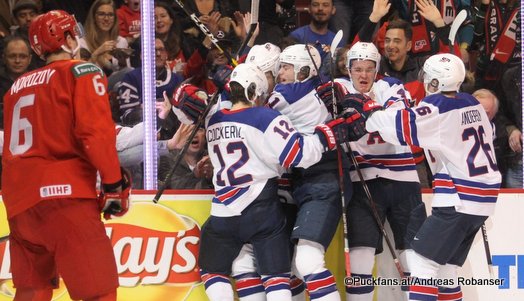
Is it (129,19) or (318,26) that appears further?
(318,26)

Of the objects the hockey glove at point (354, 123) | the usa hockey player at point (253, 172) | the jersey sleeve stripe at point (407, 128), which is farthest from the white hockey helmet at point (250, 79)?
the jersey sleeve stripe at point (407, 128)

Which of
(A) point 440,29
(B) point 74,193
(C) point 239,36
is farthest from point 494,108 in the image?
(B) point 74,193

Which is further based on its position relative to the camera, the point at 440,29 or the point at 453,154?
the point at 440,29

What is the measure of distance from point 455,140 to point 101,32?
195cm

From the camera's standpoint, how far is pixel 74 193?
3.46 metres

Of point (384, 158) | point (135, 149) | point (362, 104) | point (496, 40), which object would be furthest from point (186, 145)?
point (496, 40)

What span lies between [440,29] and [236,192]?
65.7 inches

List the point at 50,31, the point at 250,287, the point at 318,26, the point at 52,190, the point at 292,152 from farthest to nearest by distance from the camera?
the point at 318,26
the point at 250,287
the point at 292,152
the point at 50,31
the point at 52,190

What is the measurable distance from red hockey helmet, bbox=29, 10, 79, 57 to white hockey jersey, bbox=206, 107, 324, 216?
0.85 meters

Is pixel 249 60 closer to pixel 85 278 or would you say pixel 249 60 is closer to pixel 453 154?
pixel 453 154

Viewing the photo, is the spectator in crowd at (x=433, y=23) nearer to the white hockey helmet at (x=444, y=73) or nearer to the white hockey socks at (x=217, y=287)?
the white hockey helmet at (x=444, y=73)

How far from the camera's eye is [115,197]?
353 centimetres

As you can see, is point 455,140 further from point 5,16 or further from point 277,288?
point 5,16

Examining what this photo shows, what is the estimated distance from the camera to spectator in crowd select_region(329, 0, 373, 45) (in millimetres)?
5312
